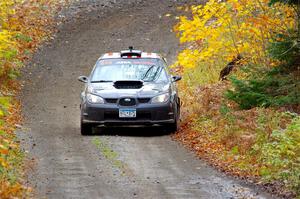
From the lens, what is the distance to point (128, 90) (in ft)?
56.9

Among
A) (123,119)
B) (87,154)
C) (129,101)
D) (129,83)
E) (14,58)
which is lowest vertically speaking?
(87,154)

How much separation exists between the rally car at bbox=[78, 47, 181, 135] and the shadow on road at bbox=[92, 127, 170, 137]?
0.29 m

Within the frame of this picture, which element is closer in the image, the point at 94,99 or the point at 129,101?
the point at 129,101

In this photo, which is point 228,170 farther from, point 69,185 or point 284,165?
point 69,185

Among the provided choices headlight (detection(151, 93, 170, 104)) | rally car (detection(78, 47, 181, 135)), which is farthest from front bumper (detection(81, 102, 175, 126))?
headlight (detection(151, 93, 170, 104))

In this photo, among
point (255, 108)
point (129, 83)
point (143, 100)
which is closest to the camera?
point (255, 108)

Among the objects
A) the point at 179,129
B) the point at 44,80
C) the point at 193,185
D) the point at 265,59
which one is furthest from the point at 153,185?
the point at 44,80

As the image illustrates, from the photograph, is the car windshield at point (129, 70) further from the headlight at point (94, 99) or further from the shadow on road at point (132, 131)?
the shadow on road at point (132, 131)

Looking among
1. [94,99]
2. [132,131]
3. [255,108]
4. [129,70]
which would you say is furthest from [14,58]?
[255,108]

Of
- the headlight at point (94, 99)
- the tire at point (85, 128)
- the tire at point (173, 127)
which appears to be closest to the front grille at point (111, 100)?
the headlight at point (94, 99)

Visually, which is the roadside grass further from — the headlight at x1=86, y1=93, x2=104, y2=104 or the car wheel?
the car wheel

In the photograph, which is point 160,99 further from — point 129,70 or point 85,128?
point 85,128

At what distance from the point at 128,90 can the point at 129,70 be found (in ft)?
4.27

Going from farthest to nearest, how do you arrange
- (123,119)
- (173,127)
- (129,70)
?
(129,70) → (173,127) → (123,119)
